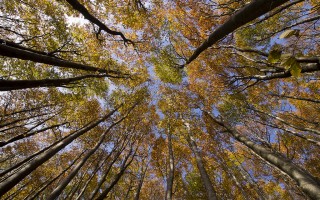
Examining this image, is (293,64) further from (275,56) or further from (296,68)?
(275,56)

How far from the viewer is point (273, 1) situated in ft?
7.22

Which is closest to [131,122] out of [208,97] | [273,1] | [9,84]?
[208,97]

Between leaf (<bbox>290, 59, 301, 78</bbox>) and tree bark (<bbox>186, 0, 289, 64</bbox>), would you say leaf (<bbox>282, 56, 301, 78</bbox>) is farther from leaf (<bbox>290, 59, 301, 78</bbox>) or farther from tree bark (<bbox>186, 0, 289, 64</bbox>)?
tree bark (<bbox>186, 0, 289, 64</bbox>)

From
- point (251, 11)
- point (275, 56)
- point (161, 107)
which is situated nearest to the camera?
point (275, 56)

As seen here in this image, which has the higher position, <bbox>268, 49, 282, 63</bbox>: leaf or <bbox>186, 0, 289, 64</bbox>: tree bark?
<bbox>186, 0, 289, 64</bbox>: tree bark

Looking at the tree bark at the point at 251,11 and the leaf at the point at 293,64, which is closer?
the leaf at the point at 293,64

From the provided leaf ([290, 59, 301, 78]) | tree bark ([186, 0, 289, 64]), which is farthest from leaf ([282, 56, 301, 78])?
tree bark ([186, 0, 289, 64])

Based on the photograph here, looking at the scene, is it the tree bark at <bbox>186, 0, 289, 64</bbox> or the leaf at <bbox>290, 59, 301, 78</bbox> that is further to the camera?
the tree bark at <bbox>186, 0, 289, 64</bbox>

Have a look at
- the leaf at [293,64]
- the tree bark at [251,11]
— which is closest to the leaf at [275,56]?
the leaf at [293,64]

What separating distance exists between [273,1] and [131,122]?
13922mm

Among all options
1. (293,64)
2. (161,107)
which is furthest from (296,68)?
(161,107)

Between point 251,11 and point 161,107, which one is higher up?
point 161,107

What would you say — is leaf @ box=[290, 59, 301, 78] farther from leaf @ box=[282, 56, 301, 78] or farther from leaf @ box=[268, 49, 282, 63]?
leaf @ box=[268, 49, 282, 63]

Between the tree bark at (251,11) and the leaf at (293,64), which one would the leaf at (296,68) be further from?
the tree bark at (251,11)
